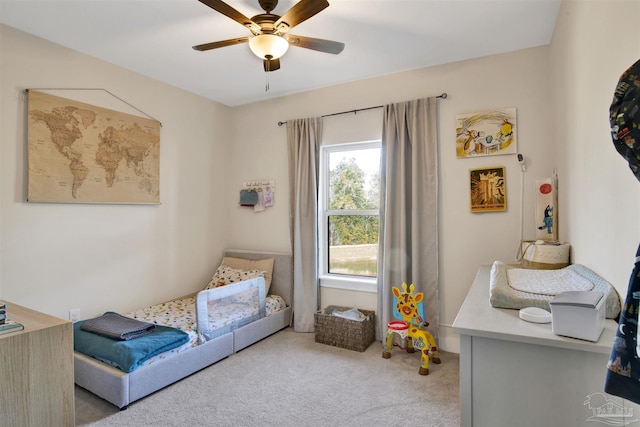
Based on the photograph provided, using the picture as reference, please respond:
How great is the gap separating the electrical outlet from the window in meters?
2.19

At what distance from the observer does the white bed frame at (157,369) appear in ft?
6.93

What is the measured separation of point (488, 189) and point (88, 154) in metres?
3.40

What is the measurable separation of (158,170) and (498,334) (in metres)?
3.31

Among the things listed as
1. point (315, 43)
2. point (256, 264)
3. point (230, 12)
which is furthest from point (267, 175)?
point (230, 12)

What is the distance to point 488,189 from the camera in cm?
280

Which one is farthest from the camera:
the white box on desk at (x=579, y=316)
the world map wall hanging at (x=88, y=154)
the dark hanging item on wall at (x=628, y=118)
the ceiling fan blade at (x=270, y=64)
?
the world map wall hanging at (x=88, y=154)

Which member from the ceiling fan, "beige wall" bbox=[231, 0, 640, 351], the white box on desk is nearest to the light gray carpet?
"beige wall" bbox=[231, 0, 640, 351]

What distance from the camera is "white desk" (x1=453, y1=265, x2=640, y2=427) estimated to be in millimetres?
990

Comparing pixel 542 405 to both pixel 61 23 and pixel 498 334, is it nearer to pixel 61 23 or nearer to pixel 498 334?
pixel 498 334

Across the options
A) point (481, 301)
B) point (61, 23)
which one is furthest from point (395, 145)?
point (61, 23)

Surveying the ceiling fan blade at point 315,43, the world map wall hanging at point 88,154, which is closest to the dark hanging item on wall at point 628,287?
the ceiling fan blade at point 315,43

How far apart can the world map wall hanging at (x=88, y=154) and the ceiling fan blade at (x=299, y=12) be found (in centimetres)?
190

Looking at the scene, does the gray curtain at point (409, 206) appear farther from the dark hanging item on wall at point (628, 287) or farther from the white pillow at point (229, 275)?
the dark hanging item on wall at point (628, 287)

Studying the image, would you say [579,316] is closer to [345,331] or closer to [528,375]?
[528,375]
